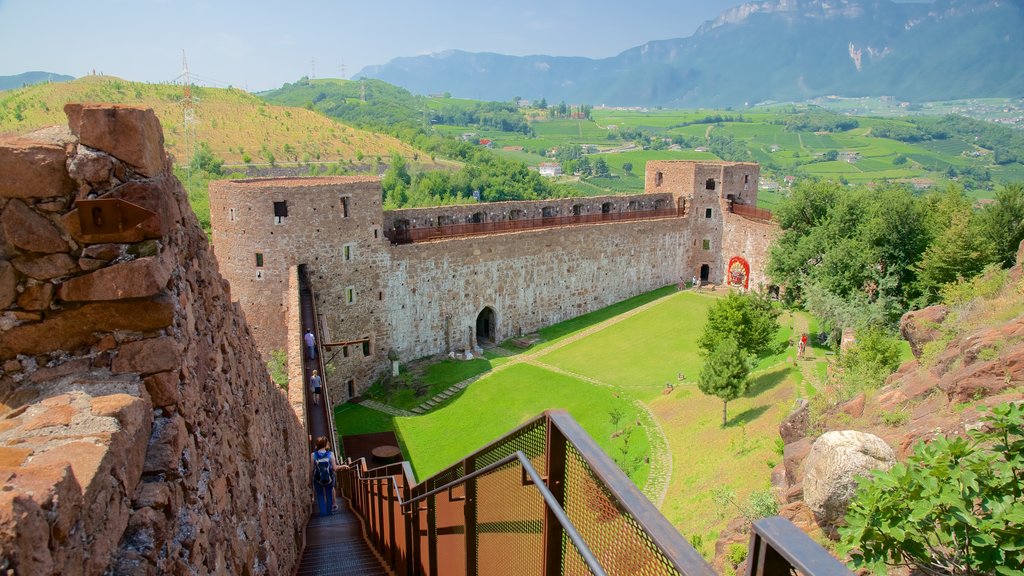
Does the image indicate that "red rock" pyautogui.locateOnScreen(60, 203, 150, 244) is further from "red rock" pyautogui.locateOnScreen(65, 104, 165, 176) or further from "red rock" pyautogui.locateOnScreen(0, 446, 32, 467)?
"red rock" pyautogui.locateOnScreen(0, 446, 32, 467)

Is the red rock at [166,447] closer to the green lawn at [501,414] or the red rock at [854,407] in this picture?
the red rock at [854,407]

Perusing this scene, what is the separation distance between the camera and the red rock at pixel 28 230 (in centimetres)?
337

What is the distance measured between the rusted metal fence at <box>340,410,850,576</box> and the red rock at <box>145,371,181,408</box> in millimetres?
1776

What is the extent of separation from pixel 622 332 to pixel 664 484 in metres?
12.7

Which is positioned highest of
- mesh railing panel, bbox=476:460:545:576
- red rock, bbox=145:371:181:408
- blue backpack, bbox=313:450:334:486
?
red rock, bbox=145:371:181:408

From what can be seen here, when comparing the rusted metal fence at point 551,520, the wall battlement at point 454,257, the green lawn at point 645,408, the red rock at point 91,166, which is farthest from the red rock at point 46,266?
the wall battlement at point 454,257

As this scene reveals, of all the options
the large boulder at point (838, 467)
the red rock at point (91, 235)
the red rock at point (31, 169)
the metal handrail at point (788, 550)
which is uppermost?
the red rock at point (31, 169)

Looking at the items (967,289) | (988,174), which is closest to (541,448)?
(967,289)

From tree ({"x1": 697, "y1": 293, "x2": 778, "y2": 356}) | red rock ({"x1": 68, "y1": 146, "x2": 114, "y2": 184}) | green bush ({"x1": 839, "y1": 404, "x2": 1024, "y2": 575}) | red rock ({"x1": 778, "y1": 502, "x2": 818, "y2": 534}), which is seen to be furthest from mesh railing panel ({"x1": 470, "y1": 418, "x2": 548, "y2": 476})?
tree ({"x1": 697, "y1": 293, "x2": 778, "y2": 356})

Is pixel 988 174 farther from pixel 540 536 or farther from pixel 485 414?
pixel 540 536

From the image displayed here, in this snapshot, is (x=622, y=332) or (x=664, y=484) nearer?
(x=664, y=484)

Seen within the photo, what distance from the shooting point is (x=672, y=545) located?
1.93 meters

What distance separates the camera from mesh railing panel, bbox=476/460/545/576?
10.4 ft

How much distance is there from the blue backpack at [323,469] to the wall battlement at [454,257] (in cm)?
603
